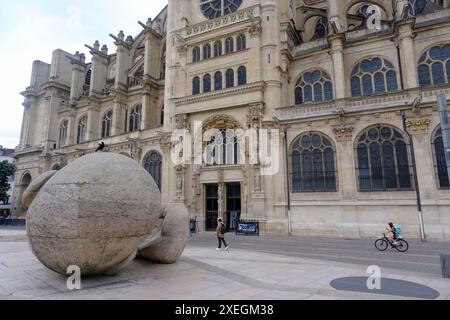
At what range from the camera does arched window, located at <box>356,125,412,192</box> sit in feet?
69.3

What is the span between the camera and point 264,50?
89.6 ft

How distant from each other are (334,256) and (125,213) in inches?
Result: 375

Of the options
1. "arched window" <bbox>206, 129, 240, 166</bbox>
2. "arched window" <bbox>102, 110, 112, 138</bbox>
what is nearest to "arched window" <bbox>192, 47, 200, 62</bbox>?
"arched window" <bbox>206, 129, 240, 166</bbox>

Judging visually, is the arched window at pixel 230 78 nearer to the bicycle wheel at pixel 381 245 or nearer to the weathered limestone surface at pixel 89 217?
A: the bicycle wheel at pixel 381 245

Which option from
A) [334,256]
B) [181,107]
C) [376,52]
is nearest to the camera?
[334,256]

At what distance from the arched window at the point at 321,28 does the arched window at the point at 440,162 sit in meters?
16.9

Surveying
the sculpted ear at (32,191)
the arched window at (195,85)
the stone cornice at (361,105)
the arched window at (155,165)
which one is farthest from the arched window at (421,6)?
the sculpted ear at (32,191)

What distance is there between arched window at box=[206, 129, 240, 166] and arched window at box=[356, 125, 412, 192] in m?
10.6

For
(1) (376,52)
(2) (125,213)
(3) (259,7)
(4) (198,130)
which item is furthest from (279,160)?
(2) (125,213)

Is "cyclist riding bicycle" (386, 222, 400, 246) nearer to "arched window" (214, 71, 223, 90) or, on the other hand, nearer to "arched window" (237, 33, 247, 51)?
"arched window" (214, 71, 223, 90)

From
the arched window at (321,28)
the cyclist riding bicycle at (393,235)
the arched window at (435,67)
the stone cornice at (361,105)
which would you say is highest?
the arched window at (321,28)

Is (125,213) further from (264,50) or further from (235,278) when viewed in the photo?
(264,50)

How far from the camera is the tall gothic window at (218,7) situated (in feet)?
102

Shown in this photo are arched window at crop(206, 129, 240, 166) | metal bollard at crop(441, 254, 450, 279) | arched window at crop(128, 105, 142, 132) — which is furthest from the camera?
arched window at crop(128, 105, 142, 132)
